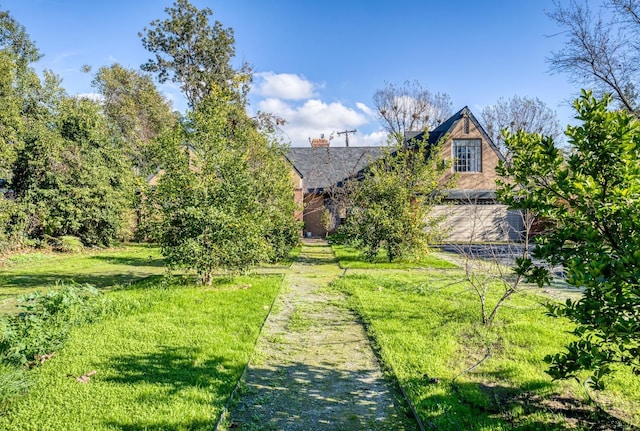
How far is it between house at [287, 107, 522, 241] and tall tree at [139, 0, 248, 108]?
7732mm

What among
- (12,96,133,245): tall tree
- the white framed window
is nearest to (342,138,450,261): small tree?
(12,96,133,245): tall tree

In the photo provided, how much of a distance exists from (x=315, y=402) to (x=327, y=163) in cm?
2373

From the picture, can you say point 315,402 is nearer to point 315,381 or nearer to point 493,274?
point 315,381

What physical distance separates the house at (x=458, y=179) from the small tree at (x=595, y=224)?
18142 millimetres

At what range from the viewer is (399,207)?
13094 mm

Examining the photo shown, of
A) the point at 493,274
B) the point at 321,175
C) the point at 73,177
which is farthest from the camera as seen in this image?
the point at 321,175

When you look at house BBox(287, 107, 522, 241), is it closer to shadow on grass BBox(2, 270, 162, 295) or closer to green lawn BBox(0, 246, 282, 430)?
shadow on grass BBox(2, 270, 162, 295)

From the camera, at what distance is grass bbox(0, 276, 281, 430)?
3.45 metres

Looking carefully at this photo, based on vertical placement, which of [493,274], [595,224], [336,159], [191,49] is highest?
[191,49]

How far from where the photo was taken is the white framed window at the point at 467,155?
949 inches

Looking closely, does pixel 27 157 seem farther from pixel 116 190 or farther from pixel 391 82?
pixel 391 82

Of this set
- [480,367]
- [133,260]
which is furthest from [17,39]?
[480,367]

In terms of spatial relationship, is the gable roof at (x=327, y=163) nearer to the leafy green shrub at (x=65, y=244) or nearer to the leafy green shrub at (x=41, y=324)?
the leafy green shrub at (x=65, y=244)

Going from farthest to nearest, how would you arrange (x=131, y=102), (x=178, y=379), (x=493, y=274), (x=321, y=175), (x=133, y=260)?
(x=131, y=102) < (x=321, y=175) < (x=133, y=260) < (x=493, y=274) < (x=178, y=379)
